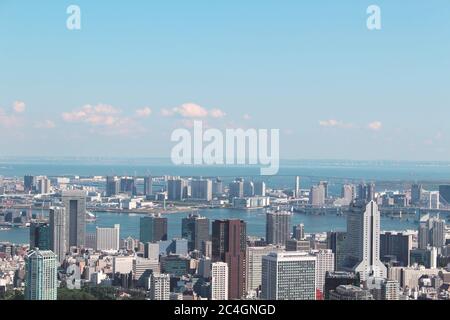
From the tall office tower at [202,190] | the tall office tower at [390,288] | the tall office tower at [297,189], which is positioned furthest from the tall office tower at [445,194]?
the tall office tower at [390,288]

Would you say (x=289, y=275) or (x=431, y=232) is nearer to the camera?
(x=289, y=275)

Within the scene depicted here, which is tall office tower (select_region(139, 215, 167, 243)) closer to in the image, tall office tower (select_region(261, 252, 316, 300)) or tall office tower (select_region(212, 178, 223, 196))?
tall office tower (select_region(212, 178, 223, 196))

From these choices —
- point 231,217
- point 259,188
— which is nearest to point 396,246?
point 259,188

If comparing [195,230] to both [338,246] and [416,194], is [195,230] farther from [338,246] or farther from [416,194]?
[416,194]

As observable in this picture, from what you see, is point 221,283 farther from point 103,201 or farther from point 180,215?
point 103,201
